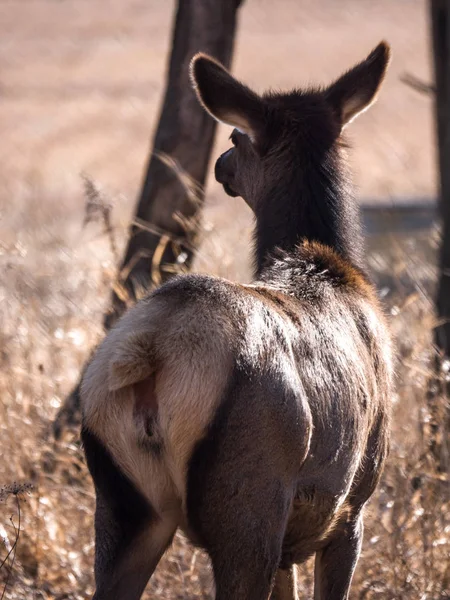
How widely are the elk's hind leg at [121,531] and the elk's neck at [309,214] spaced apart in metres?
1.39

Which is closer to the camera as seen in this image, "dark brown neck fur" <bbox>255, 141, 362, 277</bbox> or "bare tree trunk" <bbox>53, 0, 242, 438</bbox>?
"dark brown neck fur" <bbox>255, 141, 362, 277</bbox>

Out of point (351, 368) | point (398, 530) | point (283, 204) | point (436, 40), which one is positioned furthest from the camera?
point (436, 40)

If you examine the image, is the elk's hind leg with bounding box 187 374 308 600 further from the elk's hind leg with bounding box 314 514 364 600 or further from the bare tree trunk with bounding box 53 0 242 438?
the bare tree trunk with bounding box 53 0 242 438

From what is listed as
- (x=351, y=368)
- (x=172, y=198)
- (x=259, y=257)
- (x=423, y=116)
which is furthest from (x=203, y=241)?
(x=423, y=116)

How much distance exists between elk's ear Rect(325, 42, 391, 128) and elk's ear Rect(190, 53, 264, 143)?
1.50 feet

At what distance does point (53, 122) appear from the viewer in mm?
29938

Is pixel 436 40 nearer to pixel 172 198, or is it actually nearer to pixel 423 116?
pixel 172 198

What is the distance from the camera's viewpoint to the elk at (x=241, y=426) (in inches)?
134

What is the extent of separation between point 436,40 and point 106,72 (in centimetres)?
2988

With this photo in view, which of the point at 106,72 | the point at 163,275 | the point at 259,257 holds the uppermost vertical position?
the point at 106,72

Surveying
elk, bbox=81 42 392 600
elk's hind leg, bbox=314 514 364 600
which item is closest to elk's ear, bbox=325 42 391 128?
elk, bbox=81 42 392 600

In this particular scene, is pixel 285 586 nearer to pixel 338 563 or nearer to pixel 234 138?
pixel 338 563

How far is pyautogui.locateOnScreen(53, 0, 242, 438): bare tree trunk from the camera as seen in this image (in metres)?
6.66

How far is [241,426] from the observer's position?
3396 millimetres
